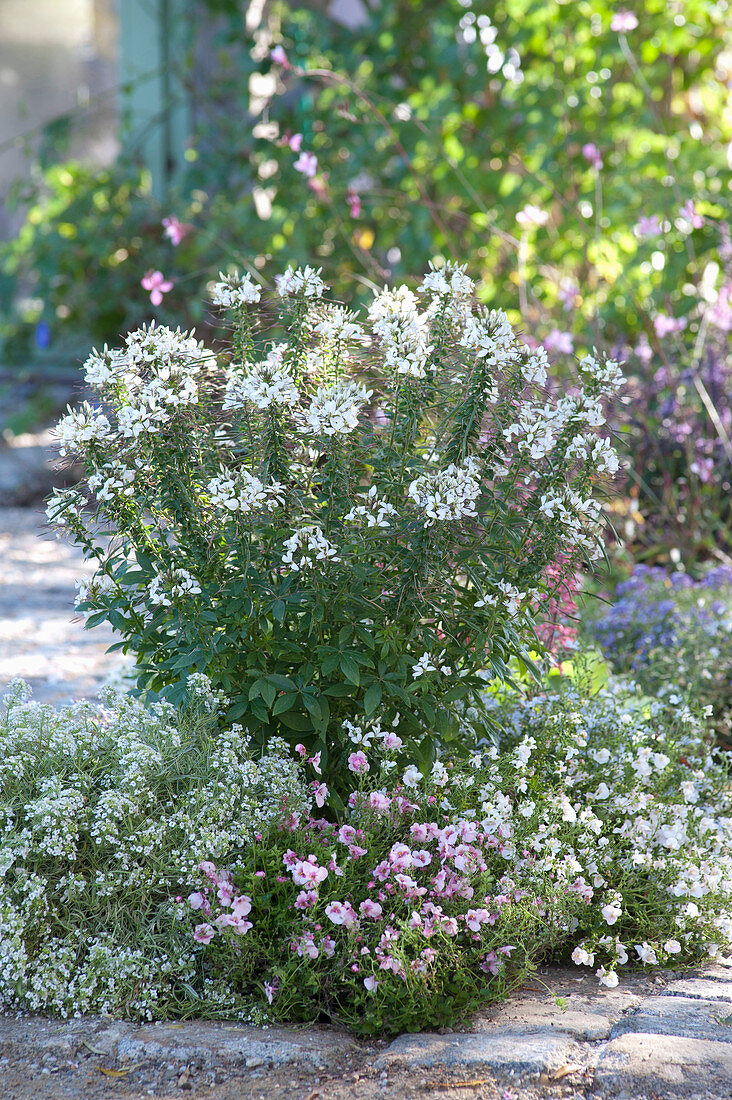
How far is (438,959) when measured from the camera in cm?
168

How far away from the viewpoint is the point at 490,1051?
1529 mm

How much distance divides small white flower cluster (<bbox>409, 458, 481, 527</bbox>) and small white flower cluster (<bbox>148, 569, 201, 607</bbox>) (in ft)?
1.51

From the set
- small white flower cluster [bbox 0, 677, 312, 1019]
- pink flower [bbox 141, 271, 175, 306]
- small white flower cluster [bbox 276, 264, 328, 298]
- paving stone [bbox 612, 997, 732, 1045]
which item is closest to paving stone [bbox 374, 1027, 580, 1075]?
paving stone [bbox 612, 997, 732, 1045]

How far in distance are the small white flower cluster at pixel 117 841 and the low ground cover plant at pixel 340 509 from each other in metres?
0.11

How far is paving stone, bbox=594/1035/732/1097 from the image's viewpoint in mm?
1450

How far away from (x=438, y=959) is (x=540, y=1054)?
0.24m

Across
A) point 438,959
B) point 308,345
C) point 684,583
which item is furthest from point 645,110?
point 438,959

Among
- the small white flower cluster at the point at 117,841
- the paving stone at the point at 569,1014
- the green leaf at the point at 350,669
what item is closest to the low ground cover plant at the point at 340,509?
the green leaf at the point at 350,669

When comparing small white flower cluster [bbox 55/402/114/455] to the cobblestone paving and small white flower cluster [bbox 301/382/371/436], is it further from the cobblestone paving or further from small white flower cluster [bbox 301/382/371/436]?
the cobblestone paving

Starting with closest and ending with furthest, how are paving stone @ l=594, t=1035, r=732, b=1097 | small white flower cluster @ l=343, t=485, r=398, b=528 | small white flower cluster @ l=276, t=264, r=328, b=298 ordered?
paving stone @ l=594, t=1035, r=732, b=1097 < small white flower cluster @ l=343, t=485, r=398, b=528 < small white flower cluster @ l=276, t=264, r=328, b=298

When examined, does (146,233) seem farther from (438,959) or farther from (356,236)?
A: (438,959)

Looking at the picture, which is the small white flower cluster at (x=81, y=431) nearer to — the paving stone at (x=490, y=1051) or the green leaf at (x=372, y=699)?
the green leaf at (x=372, y=699)

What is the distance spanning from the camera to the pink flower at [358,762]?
6.11ft

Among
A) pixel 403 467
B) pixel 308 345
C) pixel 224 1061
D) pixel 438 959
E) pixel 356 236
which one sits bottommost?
pixel 224 1061
